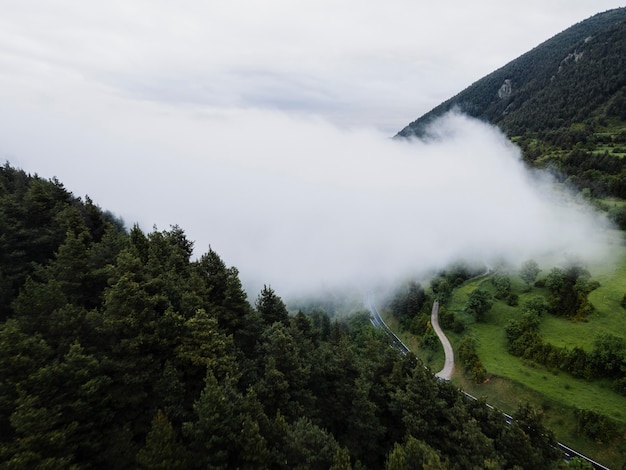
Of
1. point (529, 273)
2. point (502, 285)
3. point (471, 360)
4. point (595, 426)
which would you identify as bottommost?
point (595, 426)

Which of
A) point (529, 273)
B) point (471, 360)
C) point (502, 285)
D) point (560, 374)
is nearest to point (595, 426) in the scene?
point (560, 374)

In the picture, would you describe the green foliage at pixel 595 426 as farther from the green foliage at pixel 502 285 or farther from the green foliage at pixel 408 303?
the green foliage at pixel 408 303

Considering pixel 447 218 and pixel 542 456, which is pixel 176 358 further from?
pixel 447 218

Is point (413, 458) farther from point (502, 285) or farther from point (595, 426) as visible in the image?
point (502, 285)

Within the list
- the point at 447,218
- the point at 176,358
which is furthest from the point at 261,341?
the point at 447,218

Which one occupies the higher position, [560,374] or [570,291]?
[570,291]

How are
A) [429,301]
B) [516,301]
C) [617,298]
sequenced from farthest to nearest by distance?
1. [429,301]
2. [516,301]
3. [617,298]

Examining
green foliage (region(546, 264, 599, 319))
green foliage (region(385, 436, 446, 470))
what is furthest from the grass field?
green foliage (region(385, 436, 446, 470))
